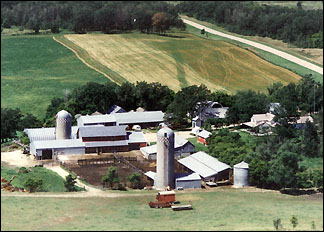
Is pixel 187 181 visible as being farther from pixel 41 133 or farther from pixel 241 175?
pixel 41 133

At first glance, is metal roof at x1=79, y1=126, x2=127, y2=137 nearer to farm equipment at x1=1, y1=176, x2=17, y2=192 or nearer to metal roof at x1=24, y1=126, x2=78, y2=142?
metal roof at x1=24, y1=126, x2=78, y2=142

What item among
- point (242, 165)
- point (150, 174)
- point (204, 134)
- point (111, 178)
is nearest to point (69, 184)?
point (111, 178)

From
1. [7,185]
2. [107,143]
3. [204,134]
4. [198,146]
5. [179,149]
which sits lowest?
[7,185]

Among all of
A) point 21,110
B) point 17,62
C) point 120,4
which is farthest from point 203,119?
point 120,4

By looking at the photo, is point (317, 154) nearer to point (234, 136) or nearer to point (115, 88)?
point (234, 136)

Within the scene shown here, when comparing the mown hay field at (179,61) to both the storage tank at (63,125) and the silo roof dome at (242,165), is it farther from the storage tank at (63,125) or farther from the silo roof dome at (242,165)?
the silo roof dome at (242,165)
